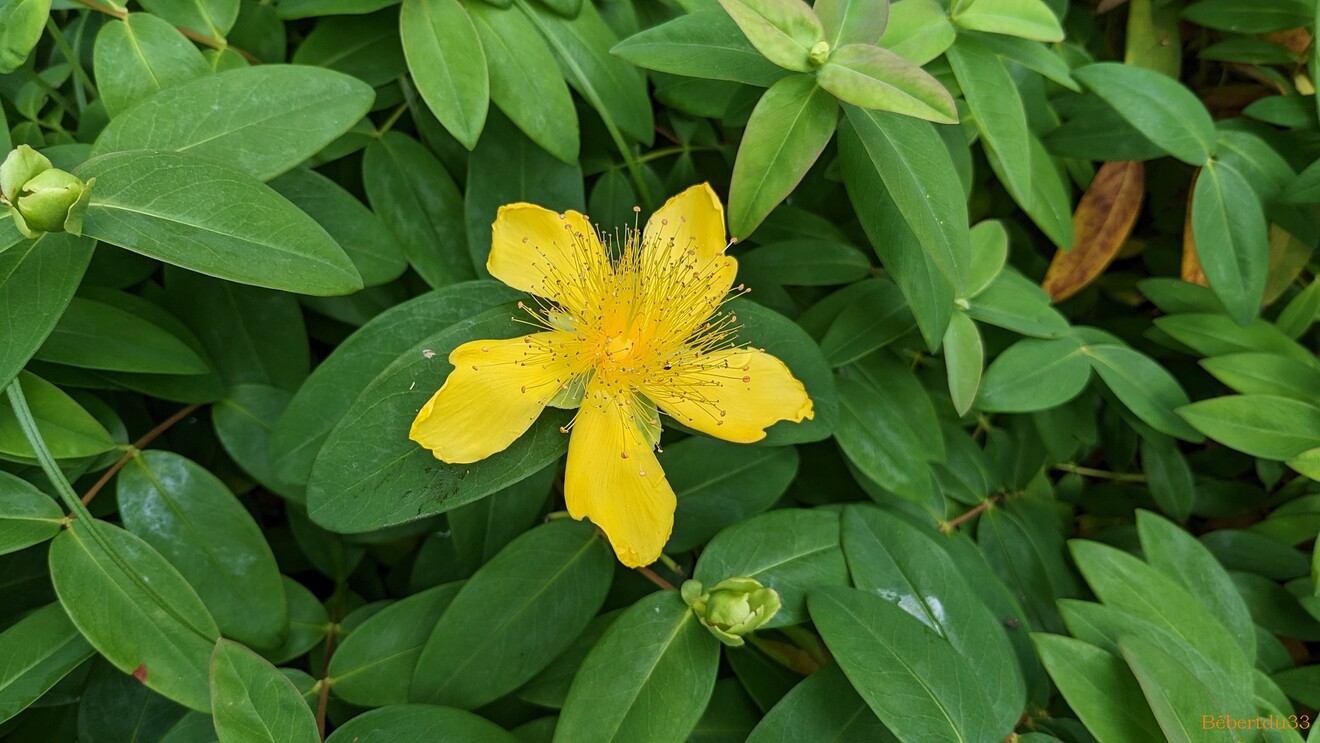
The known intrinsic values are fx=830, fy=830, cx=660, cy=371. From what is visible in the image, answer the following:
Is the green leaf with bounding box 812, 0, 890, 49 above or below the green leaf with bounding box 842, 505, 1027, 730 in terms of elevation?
above

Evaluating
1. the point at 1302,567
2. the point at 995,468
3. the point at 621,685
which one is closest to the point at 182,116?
the point at 621,685

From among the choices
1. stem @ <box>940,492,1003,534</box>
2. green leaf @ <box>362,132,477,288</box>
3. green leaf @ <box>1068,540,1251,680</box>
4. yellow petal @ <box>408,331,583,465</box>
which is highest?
green leaf @ <box>362,132,477,288</box>

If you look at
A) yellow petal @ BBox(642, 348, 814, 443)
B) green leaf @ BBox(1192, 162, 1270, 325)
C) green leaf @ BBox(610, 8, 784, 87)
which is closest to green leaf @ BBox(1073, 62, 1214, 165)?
green leaf @ BBox(1192, 162, 1270, 325)

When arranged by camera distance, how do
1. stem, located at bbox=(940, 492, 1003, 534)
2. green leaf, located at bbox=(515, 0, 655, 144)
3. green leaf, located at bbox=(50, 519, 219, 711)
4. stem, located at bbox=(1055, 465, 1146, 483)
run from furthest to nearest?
1. stem, located at bbox=(1055, 465, 1146, 483)
2. stem, located at bbox=(940, 492, 1003, 534)
3. green leaf, located at bbox=(515, 0, 655, 144)
4. green leaf, located at bbox=(50, 519, 219, 711)

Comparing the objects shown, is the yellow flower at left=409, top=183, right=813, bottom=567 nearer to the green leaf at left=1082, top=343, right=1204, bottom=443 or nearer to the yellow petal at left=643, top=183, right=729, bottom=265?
the yellow petal at left=643, top=183, right=729, bottom=265

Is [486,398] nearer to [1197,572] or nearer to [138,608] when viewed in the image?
[138,608]

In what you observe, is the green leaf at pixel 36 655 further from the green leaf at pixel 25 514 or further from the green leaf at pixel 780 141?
the green leaf at pixel 780 141
